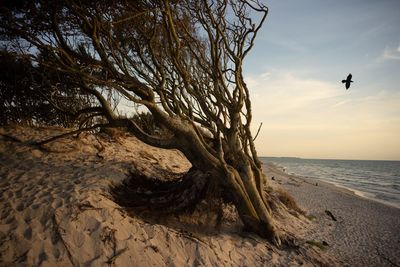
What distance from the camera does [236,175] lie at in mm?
5660

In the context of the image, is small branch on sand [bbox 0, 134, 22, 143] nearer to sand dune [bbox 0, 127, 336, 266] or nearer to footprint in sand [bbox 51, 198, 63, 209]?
sand dune [bbox 0, 127, 336, 266]

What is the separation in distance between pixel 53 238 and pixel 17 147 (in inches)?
177

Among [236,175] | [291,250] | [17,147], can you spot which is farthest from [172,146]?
[17,147]

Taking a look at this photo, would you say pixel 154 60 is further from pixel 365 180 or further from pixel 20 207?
pixel 365 180

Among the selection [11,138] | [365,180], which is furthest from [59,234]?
[365,180]

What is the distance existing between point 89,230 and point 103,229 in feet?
0.75

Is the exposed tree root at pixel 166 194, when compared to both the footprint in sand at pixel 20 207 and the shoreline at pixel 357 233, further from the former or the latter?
the shoreline at pixel 357 233

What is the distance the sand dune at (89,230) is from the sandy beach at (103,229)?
0.6 inches

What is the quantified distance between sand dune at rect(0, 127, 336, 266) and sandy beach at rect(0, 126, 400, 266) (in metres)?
0.02

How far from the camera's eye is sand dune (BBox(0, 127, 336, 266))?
3.71 m

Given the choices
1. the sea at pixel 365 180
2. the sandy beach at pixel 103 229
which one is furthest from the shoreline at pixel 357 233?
the sea at pixel 365 180

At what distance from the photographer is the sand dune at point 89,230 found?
371cm

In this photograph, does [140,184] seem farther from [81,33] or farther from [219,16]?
[219,16]

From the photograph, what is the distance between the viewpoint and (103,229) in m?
4.18
